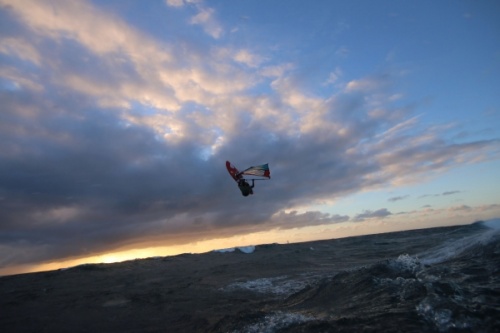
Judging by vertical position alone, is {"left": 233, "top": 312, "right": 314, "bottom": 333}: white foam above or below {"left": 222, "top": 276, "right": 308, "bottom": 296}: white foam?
below

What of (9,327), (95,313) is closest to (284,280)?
(95,313)

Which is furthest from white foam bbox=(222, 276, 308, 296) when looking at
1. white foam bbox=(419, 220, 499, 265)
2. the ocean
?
white foam bbox=(419, 220, 499, 265)

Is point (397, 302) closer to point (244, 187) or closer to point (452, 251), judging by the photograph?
point (244, 187)

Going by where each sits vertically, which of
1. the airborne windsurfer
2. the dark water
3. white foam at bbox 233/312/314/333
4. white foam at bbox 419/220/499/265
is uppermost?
the airborne windsurfer

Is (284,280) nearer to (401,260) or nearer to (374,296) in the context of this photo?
(401,260)

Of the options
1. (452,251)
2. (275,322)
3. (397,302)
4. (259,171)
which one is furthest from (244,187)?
(452,251)

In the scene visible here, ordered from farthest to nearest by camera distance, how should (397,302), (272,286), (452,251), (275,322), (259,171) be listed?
(452,251) → (272,286) → (259,171) → (275,322) → (397,302)

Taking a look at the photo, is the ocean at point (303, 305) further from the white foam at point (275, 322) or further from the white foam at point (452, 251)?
the white foam at point (452, 251)

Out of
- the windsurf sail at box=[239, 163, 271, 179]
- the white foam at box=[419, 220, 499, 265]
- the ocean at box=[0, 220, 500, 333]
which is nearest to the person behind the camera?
the ocean at box=[0, 220, 500, 333]

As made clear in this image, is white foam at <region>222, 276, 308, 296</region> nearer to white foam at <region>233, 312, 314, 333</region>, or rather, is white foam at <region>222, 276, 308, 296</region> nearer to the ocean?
the ocean

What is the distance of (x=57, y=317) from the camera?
15.9 meters

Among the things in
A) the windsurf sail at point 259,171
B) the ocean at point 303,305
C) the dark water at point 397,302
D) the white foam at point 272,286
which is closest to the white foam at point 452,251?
the ocean at point 303,305

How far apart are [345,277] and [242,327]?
302 inches

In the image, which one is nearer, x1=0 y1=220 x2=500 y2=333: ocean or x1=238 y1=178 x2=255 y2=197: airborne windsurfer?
x1=0 y1=220 x2=500 y2=333: ocean
